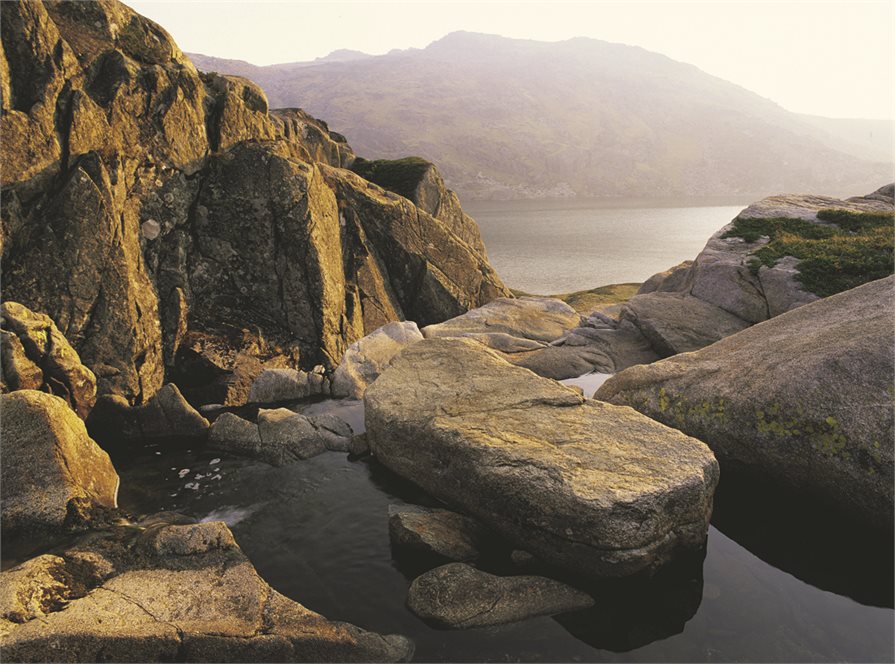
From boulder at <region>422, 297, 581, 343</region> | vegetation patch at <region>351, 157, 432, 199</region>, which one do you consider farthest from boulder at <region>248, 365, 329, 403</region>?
vegetation patch at <region>351, 157, 432, 199</region>

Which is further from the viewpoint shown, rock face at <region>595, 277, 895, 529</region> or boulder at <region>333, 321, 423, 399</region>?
boulder at <region>333, 321, 423, 399</region>

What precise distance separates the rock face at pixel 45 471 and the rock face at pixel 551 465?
8324 millimetres

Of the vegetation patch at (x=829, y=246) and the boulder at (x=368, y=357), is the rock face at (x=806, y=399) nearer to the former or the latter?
the vegetation patch at (x=829, y=246)

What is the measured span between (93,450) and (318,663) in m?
11.3

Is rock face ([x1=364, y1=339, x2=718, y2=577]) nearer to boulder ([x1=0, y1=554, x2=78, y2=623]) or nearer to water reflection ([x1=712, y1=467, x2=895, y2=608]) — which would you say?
water reflection ([x1=712, y1=467, x2=895, y2=608])

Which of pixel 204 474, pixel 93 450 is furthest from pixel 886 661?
pixel 93 450

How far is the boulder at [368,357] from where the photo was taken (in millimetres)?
27156

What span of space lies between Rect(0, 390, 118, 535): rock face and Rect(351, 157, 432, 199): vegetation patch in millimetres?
39020

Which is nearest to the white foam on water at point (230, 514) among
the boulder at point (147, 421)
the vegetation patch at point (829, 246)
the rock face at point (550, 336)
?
the boulder at point (147, 421)

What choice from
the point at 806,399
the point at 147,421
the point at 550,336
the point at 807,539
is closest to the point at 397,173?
the point at 550,336

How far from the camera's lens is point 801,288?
1036 inches

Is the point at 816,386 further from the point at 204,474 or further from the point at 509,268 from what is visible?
the point at 509,268

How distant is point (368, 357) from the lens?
2959cm

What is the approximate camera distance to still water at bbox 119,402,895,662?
10.4 meters
